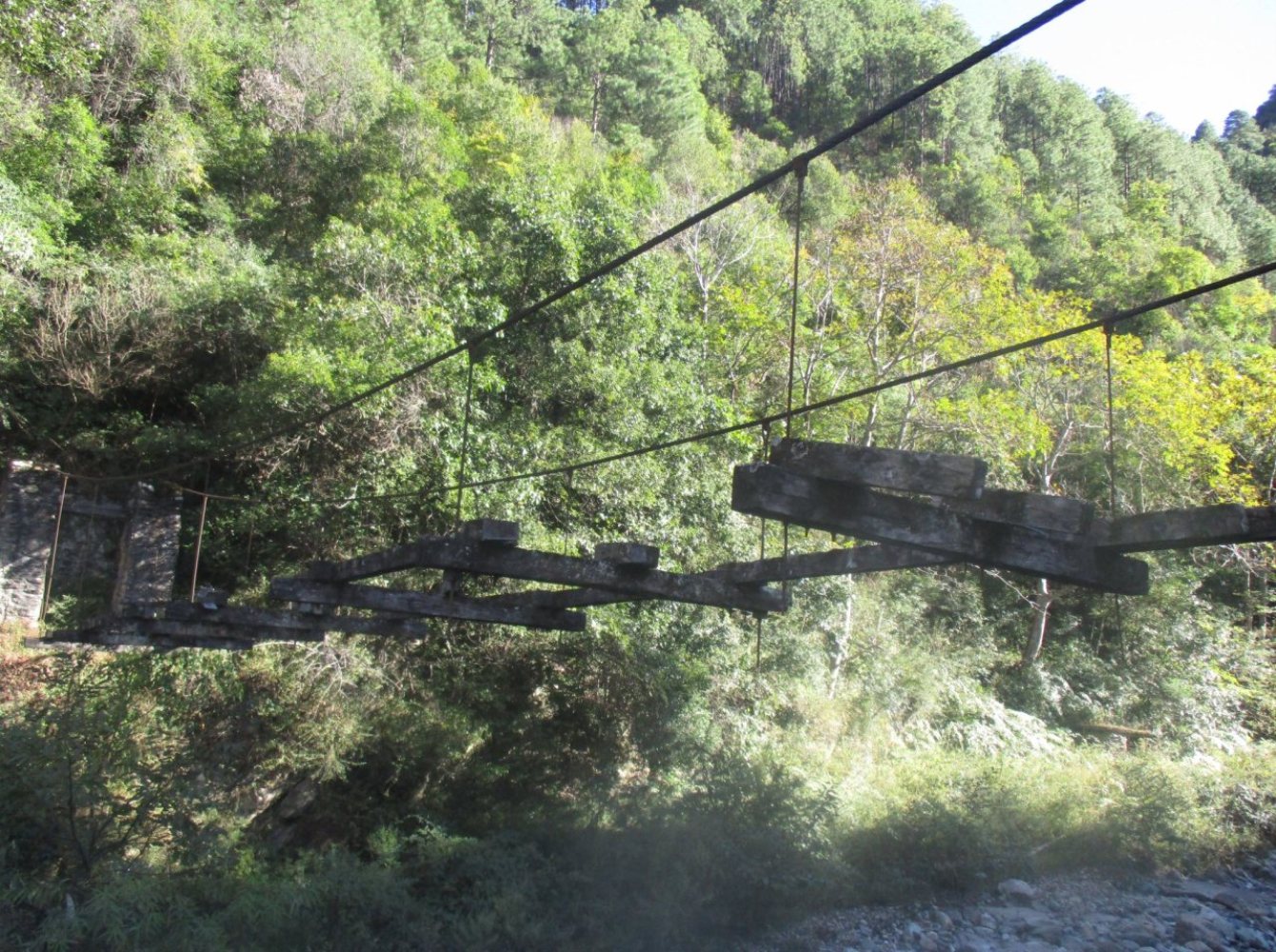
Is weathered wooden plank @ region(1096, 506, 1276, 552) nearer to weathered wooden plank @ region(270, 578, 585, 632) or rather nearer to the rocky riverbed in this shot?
weathered wooden plank @ region(270, 578, 585, 632)

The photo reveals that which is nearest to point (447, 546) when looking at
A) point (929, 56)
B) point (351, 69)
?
point (351, 69)

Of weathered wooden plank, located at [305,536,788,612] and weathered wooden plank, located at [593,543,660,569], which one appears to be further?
weathered wooden plank, located at [593,543,660,569]

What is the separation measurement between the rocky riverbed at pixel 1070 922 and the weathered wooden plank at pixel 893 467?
677cm

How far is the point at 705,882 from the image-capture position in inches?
344

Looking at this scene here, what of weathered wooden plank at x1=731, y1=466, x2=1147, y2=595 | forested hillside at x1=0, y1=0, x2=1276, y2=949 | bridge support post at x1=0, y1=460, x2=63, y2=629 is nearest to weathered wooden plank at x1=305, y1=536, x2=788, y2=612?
forested hillside at x1=0, y1=0, x2=1276, y2=949

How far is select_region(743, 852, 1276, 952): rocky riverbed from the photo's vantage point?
27.5 feet

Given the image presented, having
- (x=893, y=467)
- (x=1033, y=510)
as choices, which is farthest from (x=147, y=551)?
(x=1033, y=510)

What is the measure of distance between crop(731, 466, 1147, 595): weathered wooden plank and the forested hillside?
8.97 ft

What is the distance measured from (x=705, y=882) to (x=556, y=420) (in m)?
5.69

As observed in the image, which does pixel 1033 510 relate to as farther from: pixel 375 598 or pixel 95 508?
pixel 95 508

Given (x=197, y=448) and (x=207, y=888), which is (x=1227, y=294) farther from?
(x=207, y=888)

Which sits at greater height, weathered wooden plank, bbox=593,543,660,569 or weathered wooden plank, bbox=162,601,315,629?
weathered wooden plank, bbox=593,543,660,569

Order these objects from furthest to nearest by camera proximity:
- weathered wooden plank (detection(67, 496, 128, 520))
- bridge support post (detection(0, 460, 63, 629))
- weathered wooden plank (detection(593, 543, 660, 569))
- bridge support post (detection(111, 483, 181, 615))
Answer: weathered wooden plank (detection(67, 496, 128, 520)) → bridge support post (detection(111, 483, 181, 615)) → bridge support post (detection(0, 460, 63, 629)) → weathered wooden plank (detection(593, 543, 660, 569))

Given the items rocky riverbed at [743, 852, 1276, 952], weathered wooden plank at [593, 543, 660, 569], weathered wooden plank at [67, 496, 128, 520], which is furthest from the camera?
weathered wooden plank at [67, 496, 128, 520]
